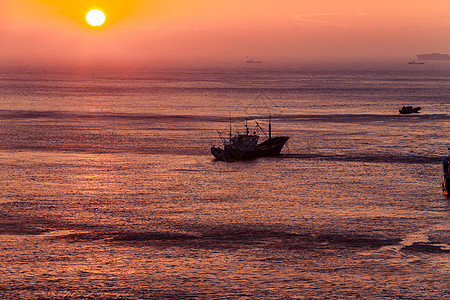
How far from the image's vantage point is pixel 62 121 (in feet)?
520

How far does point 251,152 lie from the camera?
10875 centimetres

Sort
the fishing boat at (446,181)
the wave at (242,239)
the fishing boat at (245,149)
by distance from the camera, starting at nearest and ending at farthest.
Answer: the wave at (242,239)
the fishing boat at (446,181)
the fishing boat at (245,149)

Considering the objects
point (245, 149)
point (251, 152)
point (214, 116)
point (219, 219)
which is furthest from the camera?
point (214, 116)

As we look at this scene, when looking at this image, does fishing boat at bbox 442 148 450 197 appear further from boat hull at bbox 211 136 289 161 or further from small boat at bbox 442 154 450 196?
boat hull at bbox 211 136 289 161

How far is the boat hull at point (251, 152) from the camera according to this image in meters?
105

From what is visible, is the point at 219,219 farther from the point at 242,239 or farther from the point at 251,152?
the point at 251,152

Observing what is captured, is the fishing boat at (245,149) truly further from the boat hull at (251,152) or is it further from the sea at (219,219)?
the sea at (219,219)

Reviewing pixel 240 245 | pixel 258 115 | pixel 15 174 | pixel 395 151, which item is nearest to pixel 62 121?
pixel 258 115

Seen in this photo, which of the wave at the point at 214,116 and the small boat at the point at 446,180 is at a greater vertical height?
the wave at the point at 214,116

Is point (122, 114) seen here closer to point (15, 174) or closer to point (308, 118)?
point (308, 118)

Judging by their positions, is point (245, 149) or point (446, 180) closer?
point (446, 180)

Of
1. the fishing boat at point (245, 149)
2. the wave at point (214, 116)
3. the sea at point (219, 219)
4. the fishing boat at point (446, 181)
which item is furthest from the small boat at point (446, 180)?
the wave at point (214, 116)

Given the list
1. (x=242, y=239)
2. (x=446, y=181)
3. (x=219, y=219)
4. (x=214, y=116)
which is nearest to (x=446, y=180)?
(x=446, y=181)

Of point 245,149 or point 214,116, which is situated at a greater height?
point 214,116
